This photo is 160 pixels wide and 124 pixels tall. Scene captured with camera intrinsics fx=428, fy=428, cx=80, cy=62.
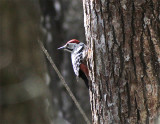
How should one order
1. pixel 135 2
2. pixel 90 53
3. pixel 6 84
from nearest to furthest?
pixel 6 84
pixel 135 2
pixel 90 53

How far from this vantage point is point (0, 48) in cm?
183

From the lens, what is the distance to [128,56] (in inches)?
120

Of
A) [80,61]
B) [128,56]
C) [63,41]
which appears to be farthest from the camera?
[63,41]

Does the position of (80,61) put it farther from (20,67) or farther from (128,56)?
(20,67)

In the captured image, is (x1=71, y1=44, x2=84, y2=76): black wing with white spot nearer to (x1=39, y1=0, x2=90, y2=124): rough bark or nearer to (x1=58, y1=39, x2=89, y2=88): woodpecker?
(x1=58, y1=39, x2=89, y2=88): woodpecker

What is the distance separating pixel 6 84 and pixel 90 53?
1.49 m

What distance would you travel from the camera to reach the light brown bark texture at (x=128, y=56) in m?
3.01

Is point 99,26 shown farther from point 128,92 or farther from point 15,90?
point 15,90

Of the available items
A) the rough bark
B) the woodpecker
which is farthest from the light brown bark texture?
the rough bark

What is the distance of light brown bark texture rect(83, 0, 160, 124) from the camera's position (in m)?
3.01

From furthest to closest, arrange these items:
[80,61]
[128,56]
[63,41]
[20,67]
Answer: [63,41] → [80,61] → [128,56] → [20,67]

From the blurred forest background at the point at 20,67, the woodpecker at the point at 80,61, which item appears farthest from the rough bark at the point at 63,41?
the blurred forest background at the point at 20,67

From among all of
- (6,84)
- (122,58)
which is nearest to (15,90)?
(6,84)

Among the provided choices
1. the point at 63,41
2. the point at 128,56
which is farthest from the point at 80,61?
the point at 63,41
